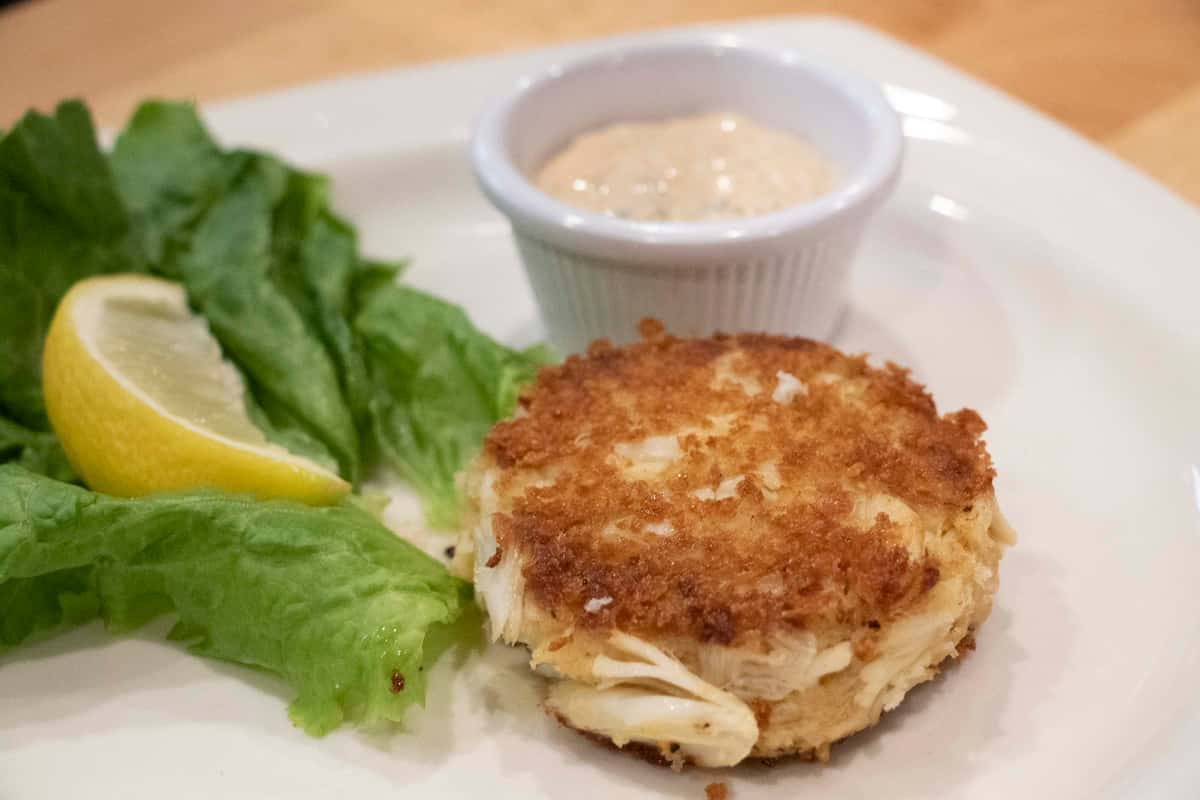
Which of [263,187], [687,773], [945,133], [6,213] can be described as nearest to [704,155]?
[945,133]

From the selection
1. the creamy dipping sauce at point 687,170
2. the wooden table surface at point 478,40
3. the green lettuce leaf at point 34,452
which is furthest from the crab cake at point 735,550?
the wooden table surface at point 478,40

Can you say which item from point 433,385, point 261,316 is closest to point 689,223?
point 433,385

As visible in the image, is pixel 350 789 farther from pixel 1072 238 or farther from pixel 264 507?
pixel 1072 238

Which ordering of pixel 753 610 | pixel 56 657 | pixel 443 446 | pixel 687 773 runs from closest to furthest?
pixel 753 610 → pixel 687 773 → pixel 56 657 → pixel 443 446

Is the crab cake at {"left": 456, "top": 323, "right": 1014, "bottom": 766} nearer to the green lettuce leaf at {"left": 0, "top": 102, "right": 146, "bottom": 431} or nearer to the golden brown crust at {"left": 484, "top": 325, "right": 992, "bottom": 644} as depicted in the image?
the golden brown crust at {"left": 484, "top": 325, "right": 992, "bottom": 644}

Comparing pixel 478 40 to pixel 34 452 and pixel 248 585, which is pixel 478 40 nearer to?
pixel 34 452

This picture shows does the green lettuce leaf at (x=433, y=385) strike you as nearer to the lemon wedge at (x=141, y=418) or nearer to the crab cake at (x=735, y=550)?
the lemon wedge at (x=141, y=418)

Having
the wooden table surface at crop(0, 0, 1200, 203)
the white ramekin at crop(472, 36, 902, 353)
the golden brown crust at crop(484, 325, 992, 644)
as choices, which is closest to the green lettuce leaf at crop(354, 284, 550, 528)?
the white ramekin at crop(472, 36, 902, 353)
